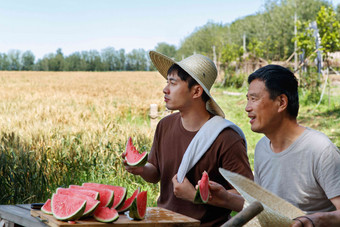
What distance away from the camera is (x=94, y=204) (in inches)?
91.0

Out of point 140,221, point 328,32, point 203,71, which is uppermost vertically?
point 328,32

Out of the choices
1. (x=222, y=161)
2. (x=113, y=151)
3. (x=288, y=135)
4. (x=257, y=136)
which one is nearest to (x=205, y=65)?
(x=222, y=161)

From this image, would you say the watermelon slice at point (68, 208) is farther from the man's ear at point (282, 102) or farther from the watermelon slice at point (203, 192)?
the man's ear at point (282, 102)

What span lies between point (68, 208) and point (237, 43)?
52.2 meters

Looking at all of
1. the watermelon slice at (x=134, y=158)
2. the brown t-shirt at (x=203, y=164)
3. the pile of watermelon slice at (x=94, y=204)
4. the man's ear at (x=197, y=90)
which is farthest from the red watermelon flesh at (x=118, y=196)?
the man's ear at (x=197, y=90)

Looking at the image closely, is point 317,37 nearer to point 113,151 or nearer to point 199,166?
point 113,151

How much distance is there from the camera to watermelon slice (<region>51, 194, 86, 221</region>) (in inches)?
88.3

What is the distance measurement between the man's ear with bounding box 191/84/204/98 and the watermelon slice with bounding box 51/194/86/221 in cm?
121

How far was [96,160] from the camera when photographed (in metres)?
6.77

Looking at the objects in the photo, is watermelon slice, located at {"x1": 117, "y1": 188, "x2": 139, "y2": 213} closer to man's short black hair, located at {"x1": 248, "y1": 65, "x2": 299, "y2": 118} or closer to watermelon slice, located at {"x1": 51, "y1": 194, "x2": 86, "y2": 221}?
watermelon slice, located at {"x1": 51, "y1": 194, "x2": 86, "y2": 221}

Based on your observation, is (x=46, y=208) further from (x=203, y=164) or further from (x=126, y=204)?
(x=203, y=164)

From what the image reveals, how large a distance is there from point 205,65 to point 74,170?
3.82 meters

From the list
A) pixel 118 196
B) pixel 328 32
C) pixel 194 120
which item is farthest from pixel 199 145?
pixel 328 32

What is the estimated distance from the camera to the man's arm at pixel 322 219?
78.9 inches
